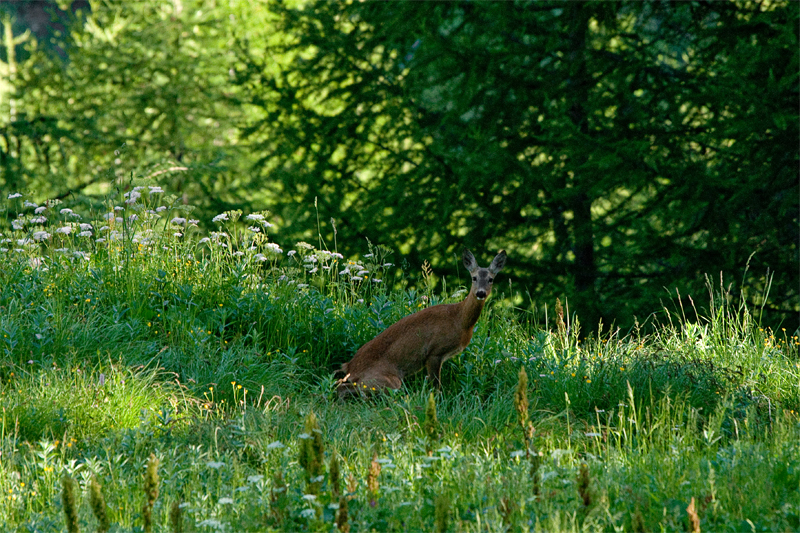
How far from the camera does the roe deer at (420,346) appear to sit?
5.88m

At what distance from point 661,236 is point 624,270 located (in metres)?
0.86

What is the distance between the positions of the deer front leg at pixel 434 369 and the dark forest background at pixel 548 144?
9.59 feet

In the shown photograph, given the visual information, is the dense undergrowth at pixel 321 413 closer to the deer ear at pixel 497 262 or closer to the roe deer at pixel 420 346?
the roe deer at pixel 420 346

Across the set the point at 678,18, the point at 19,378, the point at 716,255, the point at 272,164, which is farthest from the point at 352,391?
the point at 272,164

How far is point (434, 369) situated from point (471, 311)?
0.52 m

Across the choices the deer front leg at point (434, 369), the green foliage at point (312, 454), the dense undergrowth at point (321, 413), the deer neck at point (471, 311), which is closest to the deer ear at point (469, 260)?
the deer neck at point (471, 311)

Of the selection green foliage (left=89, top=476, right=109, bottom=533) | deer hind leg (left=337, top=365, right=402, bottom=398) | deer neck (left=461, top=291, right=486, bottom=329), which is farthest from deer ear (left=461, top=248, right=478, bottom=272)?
green foliage (left=89, top=476, right=109, bottom=533)

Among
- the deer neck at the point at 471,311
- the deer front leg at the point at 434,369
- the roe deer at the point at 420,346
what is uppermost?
the deer neck at the point at 471,311

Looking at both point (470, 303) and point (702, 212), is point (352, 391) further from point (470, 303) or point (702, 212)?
point (702, 212)

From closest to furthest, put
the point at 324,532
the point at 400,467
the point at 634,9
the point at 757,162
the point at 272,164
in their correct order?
the point at 324,532 → the point at 400,467 → the point at 757,162 → the point at 634,9 → the point at 272,164

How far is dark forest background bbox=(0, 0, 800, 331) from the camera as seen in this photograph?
29.5 ft

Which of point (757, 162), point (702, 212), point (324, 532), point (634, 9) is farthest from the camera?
point (634, 9)

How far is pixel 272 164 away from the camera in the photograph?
13.6m

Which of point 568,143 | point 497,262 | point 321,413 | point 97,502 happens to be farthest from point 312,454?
point 568,143
